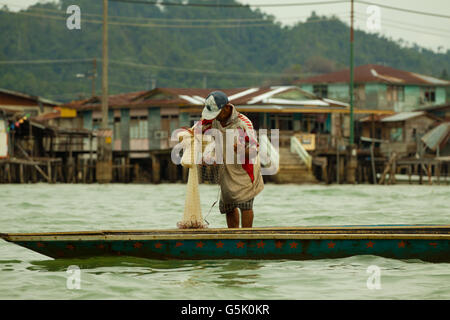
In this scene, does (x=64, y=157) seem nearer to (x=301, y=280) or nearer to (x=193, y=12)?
(x=301, y=280)

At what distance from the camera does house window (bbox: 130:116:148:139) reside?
40844 millimetres

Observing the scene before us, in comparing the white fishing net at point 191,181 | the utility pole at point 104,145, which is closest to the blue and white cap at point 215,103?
the white fishing net at point 191,181

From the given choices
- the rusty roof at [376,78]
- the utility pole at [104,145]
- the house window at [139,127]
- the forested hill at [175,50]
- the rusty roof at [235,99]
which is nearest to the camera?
the utility pole at [104,145]

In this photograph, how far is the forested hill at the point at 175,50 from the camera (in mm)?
69812

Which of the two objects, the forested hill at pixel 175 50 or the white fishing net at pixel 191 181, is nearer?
the white fishing net at pixel 191 181

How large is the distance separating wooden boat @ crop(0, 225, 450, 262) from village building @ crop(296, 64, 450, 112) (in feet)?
138

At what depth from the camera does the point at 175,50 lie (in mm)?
74438

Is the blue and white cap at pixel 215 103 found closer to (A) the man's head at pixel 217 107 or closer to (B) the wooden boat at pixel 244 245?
(A) the man's head at pixel 217 107

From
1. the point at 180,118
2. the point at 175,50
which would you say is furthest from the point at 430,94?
the point at 175,50

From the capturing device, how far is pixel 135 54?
7356 cm

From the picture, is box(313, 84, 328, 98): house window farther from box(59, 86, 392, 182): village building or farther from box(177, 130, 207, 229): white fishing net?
box(177, 130, 207, 229): white fishing net

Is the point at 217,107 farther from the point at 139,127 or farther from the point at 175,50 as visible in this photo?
the point at 175,50

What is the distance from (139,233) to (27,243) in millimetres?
1308
